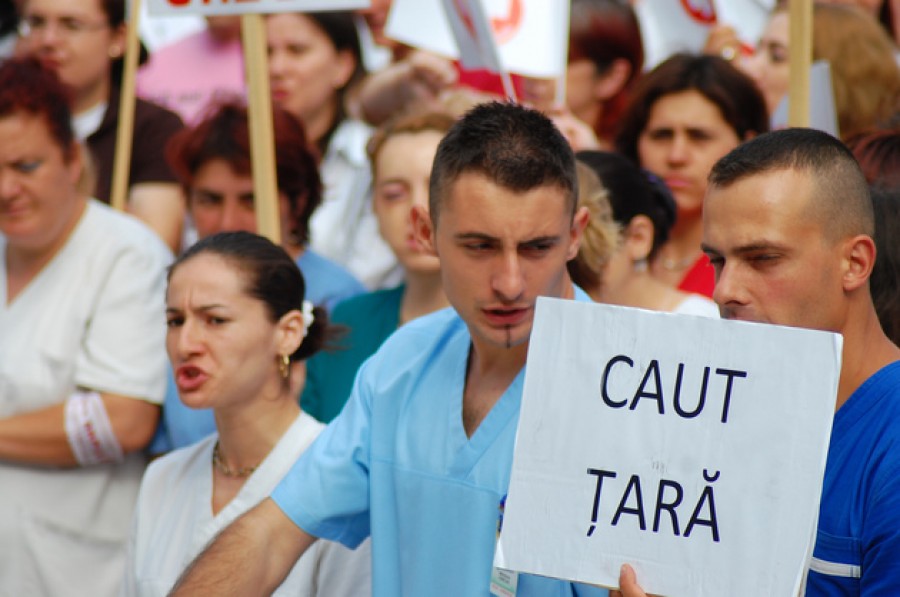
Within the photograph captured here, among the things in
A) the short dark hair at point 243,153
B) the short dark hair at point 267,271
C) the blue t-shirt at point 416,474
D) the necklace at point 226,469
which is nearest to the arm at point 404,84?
the short dark hair at point 243,153

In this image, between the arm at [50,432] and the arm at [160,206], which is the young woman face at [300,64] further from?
the arm at [50,432]

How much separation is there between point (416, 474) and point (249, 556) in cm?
36

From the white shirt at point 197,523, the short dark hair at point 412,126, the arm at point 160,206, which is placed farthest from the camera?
the arm at point 160,206

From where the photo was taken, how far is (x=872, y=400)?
2.31 meters

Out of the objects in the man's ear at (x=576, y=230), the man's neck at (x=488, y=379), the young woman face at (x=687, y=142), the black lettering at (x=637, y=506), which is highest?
the young woman face at (x=687, y=142)

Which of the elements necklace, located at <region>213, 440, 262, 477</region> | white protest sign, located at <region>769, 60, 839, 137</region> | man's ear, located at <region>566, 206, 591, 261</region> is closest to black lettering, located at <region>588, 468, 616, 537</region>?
man's ear, located at <region>566, 206, 591, 261</region>

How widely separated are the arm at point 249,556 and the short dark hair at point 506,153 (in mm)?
693

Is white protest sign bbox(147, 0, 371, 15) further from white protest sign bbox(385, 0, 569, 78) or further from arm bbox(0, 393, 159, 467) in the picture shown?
arm bbox(0, 393, 159, 467)

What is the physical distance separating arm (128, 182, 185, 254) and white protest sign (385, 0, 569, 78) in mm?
959

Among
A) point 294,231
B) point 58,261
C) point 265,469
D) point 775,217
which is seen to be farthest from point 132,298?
point 775,217

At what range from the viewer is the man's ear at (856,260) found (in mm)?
→ 2365

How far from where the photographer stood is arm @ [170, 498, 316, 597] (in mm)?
2682

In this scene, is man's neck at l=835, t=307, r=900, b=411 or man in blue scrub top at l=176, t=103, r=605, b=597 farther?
man in blue scrub top at l=176, t=103, r=605, b=597

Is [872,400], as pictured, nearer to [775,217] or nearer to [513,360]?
[775,217]
